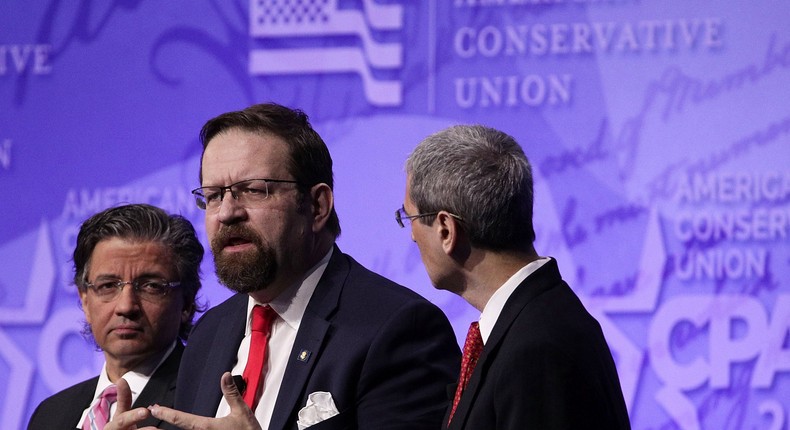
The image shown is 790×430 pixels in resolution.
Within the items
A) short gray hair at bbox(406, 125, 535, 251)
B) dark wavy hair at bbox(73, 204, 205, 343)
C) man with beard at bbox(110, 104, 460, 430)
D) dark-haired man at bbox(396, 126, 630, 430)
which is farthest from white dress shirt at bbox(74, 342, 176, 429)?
short gray hair at bbox(406, 125, 535, 251)

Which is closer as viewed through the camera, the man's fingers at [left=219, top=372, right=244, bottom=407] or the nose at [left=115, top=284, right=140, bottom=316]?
the man's fingers at [left=219, top=372, right=244, bottom=407]

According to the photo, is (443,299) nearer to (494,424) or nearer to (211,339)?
(211,339)

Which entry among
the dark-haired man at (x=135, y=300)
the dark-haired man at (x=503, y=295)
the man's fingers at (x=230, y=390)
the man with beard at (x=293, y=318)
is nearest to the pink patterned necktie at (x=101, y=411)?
the dark-haired man at (x=135, y=300)

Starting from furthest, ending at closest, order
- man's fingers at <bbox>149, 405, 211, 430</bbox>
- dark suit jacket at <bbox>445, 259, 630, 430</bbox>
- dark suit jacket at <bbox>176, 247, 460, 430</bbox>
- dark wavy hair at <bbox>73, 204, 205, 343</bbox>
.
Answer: dark wavy hair at <bbox>73, 204, 205, 343</bbox>
dark suit jacket at <bbox>176, 247, 460, 430</bbox>
man's fingers at <bbox>149, 405, 211, 430</bbox>
dark suit jacket at <bbox>445, 259, 630, 430</bbox>

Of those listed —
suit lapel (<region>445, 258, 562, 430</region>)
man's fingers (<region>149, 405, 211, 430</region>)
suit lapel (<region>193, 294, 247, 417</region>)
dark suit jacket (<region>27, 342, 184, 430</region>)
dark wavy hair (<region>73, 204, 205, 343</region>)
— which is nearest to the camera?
suit lapel (<region>445, 258, 562, 430</region>)

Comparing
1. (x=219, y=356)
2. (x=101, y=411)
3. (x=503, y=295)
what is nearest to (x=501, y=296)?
(x=503, y=295)

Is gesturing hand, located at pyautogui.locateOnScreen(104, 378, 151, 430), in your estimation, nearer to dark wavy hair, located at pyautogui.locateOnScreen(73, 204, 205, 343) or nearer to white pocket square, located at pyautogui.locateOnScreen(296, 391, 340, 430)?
white pocket square, located at pyautogui.locateOnScreen(296, 391, 340, 430)

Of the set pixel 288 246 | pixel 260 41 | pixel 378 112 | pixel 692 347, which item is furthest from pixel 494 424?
pixel 260 41

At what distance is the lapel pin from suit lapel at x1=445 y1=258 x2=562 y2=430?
1.86ft

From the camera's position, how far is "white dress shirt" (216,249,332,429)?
2724 mm

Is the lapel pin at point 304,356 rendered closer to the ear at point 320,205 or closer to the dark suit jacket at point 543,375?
the ear at point 320,205

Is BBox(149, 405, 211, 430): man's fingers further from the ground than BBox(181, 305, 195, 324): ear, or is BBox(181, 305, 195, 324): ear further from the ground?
BBox(181, 305, 195, 324): ear

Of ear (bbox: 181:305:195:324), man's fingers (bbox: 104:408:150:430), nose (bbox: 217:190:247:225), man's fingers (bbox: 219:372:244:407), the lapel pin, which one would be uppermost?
nose (bbox: 217:190:247:225)

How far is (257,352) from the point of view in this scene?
2.77 meters
